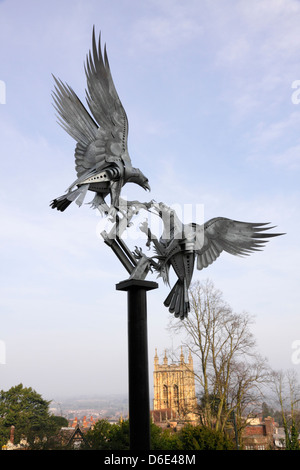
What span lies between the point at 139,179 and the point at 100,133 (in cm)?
118

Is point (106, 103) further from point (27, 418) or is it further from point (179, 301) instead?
point (27, 418)

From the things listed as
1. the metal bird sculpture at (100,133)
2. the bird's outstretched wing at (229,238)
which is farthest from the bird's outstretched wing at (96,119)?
the bird's outstretched wing at (229,238)

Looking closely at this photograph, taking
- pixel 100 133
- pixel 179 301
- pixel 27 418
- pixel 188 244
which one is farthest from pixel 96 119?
pixel 27 418

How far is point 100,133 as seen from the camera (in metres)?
8.48

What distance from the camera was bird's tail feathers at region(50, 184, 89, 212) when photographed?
7.61m

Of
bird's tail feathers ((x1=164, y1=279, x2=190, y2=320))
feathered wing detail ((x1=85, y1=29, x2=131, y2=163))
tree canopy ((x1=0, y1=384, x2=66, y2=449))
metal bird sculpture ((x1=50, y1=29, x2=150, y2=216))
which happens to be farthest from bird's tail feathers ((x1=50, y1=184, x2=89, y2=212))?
tree canopy ((x1=0, y1=384, x2=66, y2=449))

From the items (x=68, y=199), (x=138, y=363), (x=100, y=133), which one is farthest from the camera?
(x=100, y=133)

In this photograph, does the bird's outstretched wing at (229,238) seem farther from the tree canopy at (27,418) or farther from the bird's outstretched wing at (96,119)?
the tree canopy at (27,418)

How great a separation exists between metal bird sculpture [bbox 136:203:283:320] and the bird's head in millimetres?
588

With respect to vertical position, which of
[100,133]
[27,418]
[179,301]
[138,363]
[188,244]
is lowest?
[27,418]

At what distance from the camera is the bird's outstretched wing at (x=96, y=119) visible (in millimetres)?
8422
